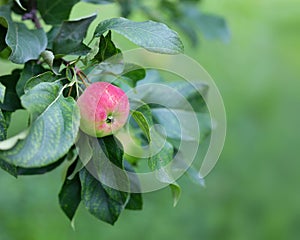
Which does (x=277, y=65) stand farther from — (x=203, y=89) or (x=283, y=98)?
(x=203, y=89)

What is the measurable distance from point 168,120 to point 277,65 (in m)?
2.32

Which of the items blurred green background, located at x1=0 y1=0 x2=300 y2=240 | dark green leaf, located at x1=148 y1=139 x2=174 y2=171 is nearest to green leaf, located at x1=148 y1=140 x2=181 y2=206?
dark green leaf, located at x1=148 y1=139 x2=174 y2=171

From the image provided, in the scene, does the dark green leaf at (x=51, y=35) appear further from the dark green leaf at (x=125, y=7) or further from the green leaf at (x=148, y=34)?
the dark green leaf at (x=125, y=7)

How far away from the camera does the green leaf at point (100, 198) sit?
663mm

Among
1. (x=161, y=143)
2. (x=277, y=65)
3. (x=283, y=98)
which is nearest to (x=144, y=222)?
(x=283, y=98)

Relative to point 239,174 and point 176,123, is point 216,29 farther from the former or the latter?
point 239,174

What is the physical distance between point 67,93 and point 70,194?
Result: 7.3 inches

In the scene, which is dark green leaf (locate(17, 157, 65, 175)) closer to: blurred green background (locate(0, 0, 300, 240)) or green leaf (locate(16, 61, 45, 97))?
green leaf (locate(16, 61, 45, 97))

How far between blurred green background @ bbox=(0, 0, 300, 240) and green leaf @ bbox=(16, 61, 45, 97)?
954 millimetres

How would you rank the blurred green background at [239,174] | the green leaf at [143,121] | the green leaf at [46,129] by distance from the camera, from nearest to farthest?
the green leaf at [46,129] → the green leaf at [143,121] → the blurred green background at [239,174]

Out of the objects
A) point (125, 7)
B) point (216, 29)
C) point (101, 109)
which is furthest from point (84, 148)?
point (216, 29)

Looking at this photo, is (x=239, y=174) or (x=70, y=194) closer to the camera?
(x=70, y=194)

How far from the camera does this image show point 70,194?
750mm

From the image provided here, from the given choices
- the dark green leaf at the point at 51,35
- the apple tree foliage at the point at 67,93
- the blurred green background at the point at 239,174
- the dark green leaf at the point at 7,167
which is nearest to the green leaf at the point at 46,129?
the apple tree foliage at the point at 67,93
